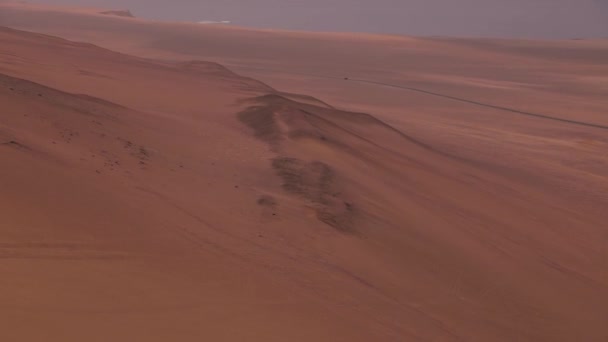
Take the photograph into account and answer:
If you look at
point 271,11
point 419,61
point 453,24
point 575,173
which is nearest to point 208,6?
point 271,11

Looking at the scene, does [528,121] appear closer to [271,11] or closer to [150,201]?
[150,201]

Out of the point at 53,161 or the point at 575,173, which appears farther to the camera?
the point at 575,173

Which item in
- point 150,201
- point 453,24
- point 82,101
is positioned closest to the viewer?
point 150,201

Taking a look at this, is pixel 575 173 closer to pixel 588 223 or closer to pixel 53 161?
pixel 588 223

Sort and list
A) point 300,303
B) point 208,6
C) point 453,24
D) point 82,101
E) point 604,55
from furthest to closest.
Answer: point 208,6 < point 453,24 < point 604,55 < point 82,101 < point 300,303

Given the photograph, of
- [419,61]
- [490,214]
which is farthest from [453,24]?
[490,214]

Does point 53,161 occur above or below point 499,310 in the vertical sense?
above
